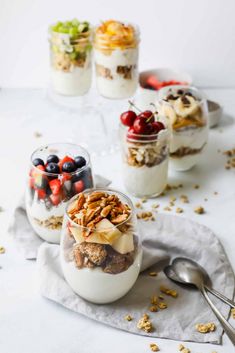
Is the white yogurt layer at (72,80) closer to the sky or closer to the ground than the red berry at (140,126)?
closer to the ground

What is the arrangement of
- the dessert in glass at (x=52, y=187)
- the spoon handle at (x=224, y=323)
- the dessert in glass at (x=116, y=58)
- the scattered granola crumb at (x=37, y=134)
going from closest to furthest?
the spoon handle at (x=224, y=323), the dessert in glass at (x=52, y=187), the dessert in glass at (x=116, y=58), the scattered granola crumb at (x=37, y=134)

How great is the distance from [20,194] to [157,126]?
0.42m

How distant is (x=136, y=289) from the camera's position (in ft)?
4.17

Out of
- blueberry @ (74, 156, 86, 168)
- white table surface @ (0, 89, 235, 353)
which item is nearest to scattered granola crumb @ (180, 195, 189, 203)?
white table surface @ (0, 89, 235, 353)

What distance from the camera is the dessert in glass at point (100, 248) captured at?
1.12 m

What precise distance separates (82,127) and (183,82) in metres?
0.40

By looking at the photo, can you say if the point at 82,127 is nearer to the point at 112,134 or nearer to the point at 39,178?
the point at 112,134

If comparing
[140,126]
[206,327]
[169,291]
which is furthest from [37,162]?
[206,327]

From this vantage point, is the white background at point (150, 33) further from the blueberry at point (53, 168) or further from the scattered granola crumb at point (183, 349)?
the scattered granola crumb at point (183, 349)

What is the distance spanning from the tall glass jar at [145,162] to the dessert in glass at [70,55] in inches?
14.3

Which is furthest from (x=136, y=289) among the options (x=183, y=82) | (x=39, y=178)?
(x=183, y=82)

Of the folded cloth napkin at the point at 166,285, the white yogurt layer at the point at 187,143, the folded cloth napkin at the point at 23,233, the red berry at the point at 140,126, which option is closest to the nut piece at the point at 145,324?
the folded cloth napkin at the point at 166,285

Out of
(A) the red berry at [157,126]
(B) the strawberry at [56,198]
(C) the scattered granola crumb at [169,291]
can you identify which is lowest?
(C) the scattered granola crumb at [169,291]

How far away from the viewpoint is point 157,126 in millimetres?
1561
